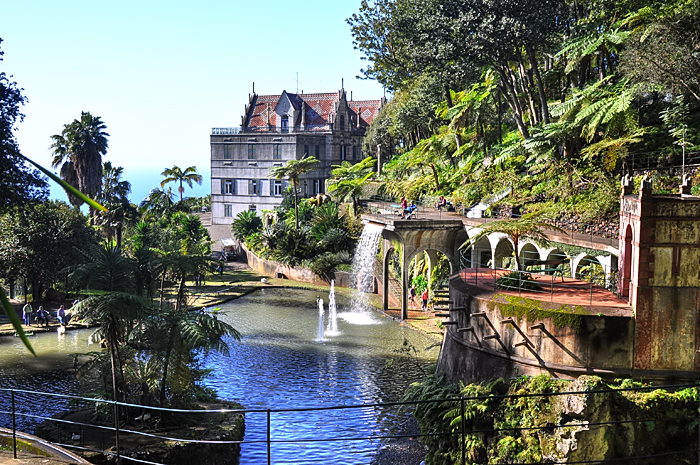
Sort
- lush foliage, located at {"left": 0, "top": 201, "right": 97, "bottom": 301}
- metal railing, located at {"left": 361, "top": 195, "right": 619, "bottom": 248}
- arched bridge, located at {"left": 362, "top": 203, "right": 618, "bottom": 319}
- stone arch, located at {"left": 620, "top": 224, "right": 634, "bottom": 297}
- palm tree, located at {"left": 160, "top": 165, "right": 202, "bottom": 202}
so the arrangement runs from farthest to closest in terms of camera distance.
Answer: palm tree, located at {"left": 160, "top": 165, "right": 202, "bottom": 202} → lush foliage, located at {"left": 0, "top": 201, "right": 97, "bottom": 301} → arched bridge, located at {"left": 362, "top": 203, "right": 618, "bottom": 319} → metal railing, located at {"left": 361, "top": 195, "right": 619, "bottom": 248} → stone arch, located at {"left": 620, "top": 224, "right": 634, "bottom": 297}

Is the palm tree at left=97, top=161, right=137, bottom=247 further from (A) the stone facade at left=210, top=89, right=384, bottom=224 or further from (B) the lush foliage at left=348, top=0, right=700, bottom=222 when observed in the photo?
(B) the lush foliage at left=348, top=0, right=700, bottom=222

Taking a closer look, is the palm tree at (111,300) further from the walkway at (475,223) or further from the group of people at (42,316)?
the walkway at (475,223)

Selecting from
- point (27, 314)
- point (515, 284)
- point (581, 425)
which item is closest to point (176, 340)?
point (515, 284)

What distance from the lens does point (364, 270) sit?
39.2 metres

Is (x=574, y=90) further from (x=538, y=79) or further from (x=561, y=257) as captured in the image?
(x=561, y=257)

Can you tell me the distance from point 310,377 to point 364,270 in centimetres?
1626

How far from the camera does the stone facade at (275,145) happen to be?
215ft

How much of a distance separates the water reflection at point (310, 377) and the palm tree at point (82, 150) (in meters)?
21.5

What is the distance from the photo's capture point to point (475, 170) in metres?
39.2

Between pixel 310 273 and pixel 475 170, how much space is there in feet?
39.7

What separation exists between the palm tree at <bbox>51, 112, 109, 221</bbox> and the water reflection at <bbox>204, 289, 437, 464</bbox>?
21.5 meters

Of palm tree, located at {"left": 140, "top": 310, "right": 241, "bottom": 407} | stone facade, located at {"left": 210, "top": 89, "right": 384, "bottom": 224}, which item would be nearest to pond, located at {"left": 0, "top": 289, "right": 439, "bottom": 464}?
palm tree, located at {"left": 140, "top": 310, "right": 241, "bottom": 407}

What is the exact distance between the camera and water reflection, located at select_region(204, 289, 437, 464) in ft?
60.6

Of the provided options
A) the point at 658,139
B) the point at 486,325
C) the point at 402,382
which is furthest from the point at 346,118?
the point at 486,325
